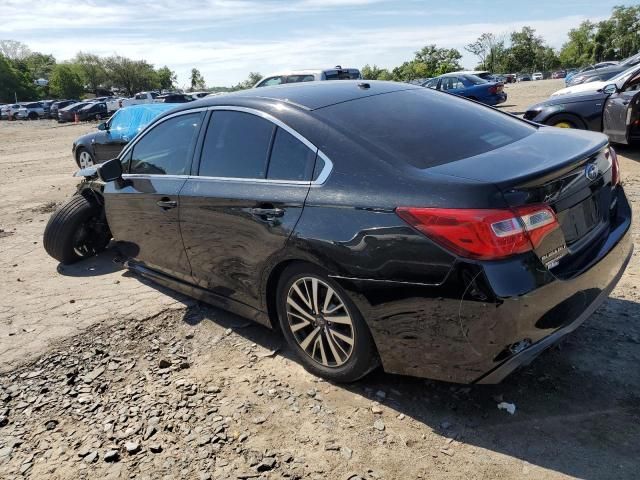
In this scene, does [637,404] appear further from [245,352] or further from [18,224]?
[18,224]

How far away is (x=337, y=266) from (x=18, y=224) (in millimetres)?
6945

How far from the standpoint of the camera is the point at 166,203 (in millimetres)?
4027

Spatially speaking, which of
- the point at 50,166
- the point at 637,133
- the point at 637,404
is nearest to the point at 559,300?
the point at 637,404

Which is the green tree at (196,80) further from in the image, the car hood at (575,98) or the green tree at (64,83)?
the car hood at (575,98)

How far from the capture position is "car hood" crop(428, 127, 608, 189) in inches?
→ 96.2

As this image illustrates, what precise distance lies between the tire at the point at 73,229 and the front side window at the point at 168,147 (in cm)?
137

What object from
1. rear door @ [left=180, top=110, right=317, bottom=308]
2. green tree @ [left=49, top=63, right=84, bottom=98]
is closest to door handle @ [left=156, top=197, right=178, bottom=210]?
rear door @ [left=180, top=110, right=317, bottom=308]

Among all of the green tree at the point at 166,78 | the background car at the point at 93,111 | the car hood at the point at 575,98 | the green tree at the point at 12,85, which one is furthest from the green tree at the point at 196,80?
the car hood at the point at 575,98

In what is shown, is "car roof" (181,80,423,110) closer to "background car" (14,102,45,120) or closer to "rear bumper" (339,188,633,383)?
"rear bumper" (339,188,633,383)

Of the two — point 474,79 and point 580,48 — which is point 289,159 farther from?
point 580,48

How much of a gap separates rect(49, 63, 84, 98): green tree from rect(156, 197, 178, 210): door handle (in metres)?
95.6

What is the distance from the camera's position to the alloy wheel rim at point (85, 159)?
38.0ft

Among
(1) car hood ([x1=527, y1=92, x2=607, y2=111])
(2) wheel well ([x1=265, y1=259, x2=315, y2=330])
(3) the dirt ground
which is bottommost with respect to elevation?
(3) the dirt ground

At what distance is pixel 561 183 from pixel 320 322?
1478 millimetres
